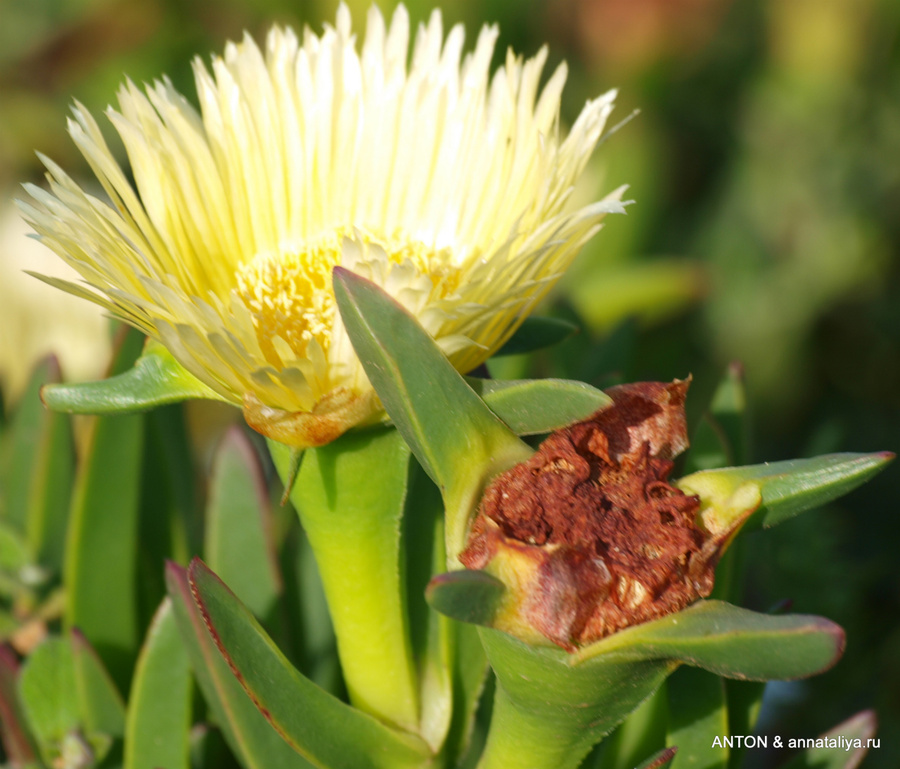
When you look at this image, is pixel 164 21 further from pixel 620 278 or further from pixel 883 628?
pixel 883 628

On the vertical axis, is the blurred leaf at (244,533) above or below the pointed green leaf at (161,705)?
above

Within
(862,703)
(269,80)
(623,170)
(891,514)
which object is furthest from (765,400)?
(269,80)

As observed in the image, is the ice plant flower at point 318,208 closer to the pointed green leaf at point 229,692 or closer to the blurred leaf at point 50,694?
the pointed green leaf at point 229,692

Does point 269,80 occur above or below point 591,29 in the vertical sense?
below

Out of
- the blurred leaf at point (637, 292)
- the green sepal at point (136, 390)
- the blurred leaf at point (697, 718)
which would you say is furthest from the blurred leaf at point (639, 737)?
the blurred leaf at point (637, 292)

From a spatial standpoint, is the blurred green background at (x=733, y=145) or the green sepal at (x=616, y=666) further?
the blurred green background at (x=733, y=145)

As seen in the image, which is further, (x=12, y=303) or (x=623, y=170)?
(x=623, y=170)

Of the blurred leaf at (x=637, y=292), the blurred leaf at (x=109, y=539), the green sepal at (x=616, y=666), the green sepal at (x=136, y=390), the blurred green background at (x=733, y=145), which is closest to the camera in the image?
the green sepal at (x=616, y=666)
